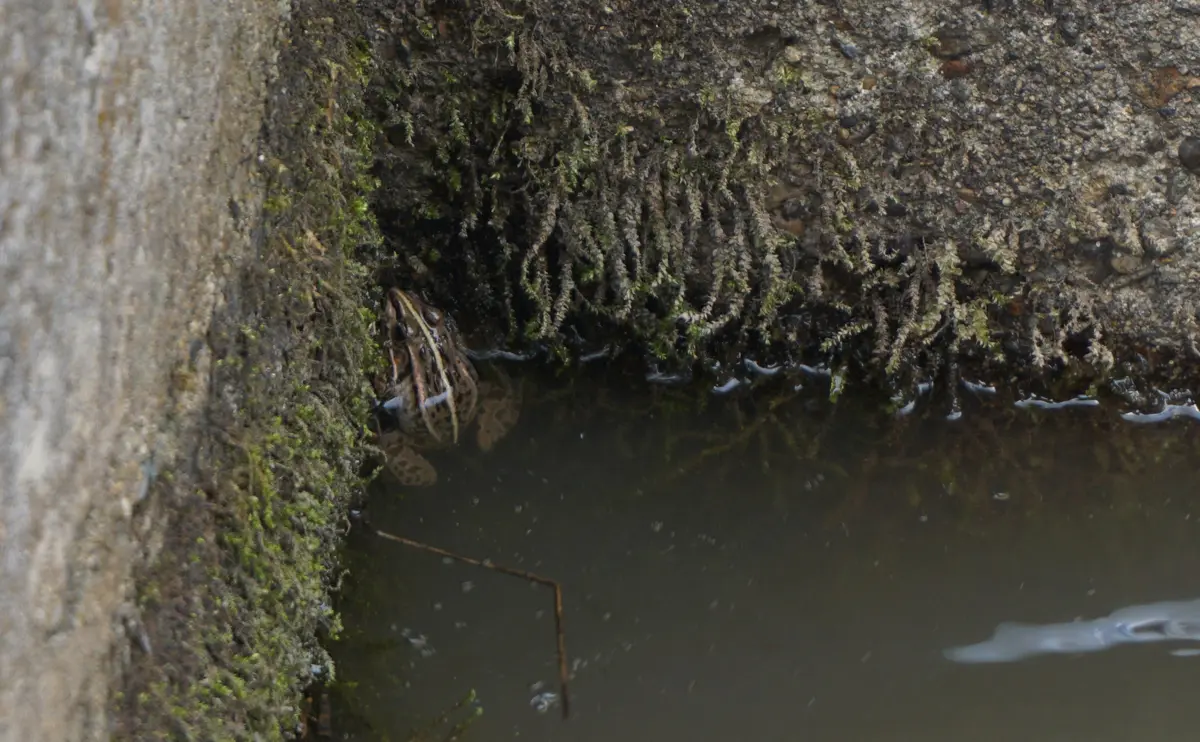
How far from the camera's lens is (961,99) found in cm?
278

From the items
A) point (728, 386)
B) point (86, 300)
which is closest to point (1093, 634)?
point (728, 386)

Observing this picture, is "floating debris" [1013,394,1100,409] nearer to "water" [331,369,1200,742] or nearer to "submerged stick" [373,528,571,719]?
"water" [331,369,1200,742]

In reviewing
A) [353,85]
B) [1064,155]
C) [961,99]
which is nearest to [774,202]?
[961,99]

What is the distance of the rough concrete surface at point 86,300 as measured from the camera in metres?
1.20

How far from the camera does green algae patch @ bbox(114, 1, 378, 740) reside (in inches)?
62.7

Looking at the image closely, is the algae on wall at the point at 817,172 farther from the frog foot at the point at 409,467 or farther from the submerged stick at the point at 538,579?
the submerged stick at the point at 538,579

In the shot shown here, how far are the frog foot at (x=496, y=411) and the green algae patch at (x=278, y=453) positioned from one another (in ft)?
1.07

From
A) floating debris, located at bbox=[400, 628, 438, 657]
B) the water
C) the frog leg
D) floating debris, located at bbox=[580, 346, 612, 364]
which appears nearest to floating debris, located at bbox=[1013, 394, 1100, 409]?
the water

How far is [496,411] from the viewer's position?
9.55ft

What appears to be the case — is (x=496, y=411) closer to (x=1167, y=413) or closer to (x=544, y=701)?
(x=544, y=701)

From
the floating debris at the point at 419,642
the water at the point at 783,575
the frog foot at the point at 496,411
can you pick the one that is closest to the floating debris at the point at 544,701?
the water at the point at 783,575

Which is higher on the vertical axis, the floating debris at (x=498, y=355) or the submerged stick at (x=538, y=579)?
the floating debris at (x=498, y=355)

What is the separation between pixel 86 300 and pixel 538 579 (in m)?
1.26

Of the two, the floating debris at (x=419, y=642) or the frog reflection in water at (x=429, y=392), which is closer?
the floating debris at (x=419, y=642)
